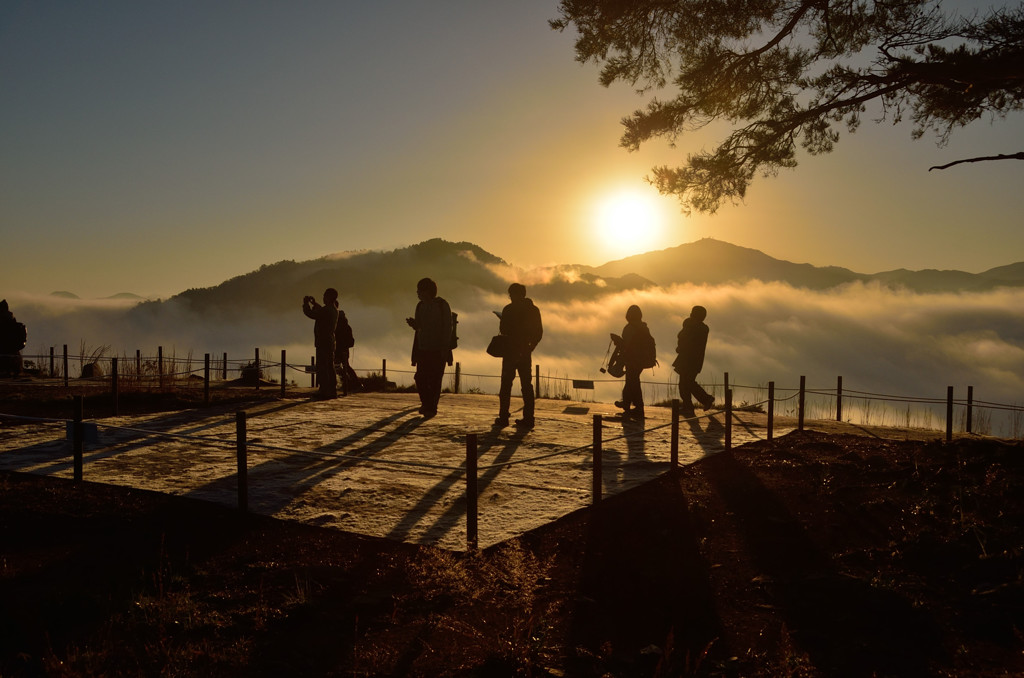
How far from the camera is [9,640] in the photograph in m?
4.26

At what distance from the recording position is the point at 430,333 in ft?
36.4

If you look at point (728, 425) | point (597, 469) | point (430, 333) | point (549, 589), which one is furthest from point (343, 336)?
point (549, 589)

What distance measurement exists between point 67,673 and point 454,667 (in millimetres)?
1930

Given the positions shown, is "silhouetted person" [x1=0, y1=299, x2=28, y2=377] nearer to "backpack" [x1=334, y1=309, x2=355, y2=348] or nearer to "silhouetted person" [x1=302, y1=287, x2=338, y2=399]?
"backpack" [x1=334, y1=309, x2=355, y2=348]

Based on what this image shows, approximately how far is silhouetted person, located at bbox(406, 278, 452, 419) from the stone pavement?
84 cm

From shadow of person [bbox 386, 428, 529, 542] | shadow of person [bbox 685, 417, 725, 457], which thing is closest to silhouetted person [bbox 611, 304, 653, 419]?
shadow of person [bbox 685, 417, 725, 457]

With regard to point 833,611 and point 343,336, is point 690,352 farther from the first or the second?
point 833,611

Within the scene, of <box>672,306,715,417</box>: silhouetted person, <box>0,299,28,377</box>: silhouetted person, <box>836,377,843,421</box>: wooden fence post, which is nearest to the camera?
<box>672,306,715,417</box>: silhouetted person

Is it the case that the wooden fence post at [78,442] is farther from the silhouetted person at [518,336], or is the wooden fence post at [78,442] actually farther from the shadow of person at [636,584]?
the silhouetted person at [518,336]

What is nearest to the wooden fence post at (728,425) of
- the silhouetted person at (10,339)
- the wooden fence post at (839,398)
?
the wooden fence post at (839,398)

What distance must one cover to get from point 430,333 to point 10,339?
2094 cm

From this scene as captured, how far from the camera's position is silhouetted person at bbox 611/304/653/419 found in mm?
12375

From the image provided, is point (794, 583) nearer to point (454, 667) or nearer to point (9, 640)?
point (454, 667)

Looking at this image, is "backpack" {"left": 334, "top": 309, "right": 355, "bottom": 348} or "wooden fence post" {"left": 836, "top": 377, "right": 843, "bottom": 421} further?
"backpack" {"left": 334, "top": 309, "right": 355, "bottom": 348}
